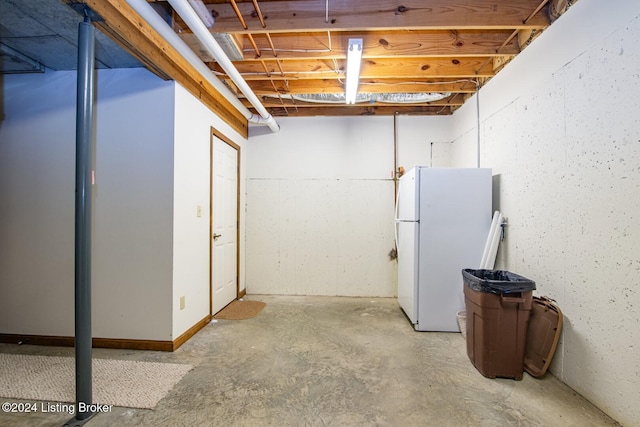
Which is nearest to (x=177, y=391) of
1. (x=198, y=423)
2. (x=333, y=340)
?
(x=198, y=423)

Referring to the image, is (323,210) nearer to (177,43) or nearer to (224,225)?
(224,225)

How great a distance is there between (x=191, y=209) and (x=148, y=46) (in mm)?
1335

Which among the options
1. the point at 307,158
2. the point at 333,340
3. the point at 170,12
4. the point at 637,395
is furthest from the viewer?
the point at 307,158

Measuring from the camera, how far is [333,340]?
8.75 ft

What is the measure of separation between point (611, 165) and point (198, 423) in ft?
8.96

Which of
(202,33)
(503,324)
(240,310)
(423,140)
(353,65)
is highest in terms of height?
(353,65)

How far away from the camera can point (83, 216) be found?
1.59 metres

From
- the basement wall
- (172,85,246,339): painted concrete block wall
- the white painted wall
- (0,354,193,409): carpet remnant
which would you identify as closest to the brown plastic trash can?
the white painted wall

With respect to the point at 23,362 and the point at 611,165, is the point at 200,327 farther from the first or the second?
the point at 611,165

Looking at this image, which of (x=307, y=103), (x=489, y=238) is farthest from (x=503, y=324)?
(x=307, y=103)

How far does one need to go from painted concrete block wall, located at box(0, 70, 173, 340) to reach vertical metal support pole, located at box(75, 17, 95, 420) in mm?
793

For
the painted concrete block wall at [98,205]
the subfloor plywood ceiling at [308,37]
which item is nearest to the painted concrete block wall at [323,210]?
the subfloor plywood ceiling at [308,37]

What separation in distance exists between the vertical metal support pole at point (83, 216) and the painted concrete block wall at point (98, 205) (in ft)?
2.60

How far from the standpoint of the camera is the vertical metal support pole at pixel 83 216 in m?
1.58
